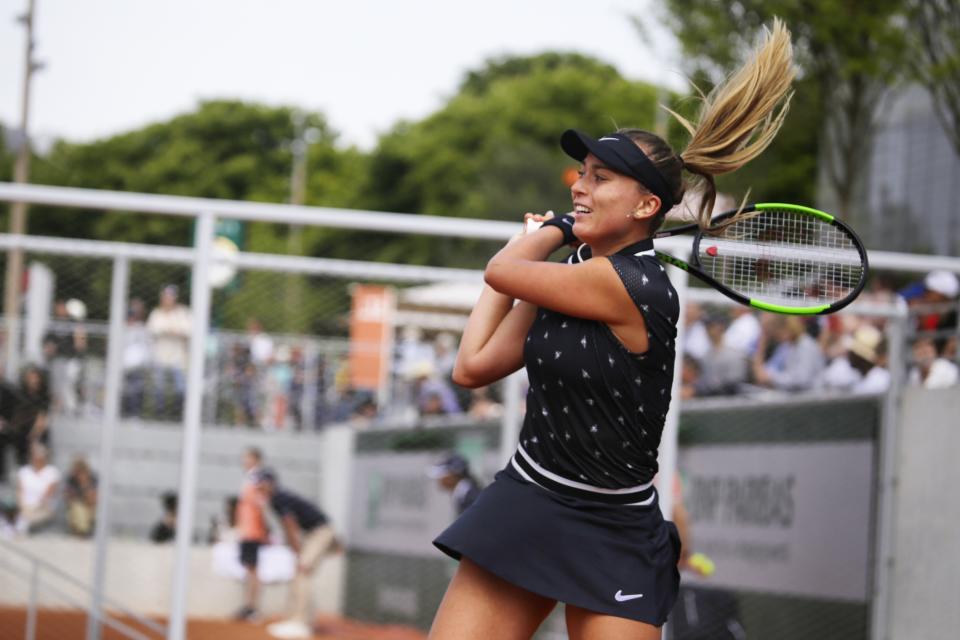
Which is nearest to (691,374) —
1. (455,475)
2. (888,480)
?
(455,475)

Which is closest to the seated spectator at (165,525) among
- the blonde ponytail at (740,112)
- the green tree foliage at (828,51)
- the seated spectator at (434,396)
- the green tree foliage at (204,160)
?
the seated spectator at (434,396)

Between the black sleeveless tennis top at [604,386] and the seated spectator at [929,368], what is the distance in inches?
185

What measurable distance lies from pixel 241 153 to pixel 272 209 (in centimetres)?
5206

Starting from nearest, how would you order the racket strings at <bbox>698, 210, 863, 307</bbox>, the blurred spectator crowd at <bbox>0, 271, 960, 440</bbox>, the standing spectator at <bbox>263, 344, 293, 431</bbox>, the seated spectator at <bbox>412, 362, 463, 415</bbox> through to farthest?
1. the racket strings at <bbox>698, 210, 863, 307</bbox>
2. the blurred spectator crowd at <bbox>0, 271, 960, 440</bbox>
3. the seated spectator at <bbox>412, 362, 463, 415</bbox>
4. the standing spectator at <bbox>263, 344, 293, 431</bbox>

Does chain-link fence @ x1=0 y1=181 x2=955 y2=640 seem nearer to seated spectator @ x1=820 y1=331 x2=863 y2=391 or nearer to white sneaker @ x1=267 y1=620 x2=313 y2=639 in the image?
seated spectator @ x1=820 y1=331 x2=863 y2=391

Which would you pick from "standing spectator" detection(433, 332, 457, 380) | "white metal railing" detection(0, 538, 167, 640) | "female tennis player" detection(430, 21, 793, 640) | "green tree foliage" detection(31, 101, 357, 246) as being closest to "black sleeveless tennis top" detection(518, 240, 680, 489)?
"female tennis player" detection(430, 21, 793, 640)

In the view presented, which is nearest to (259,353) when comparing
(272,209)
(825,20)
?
(272,209)

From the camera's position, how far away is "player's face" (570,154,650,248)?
3123 millimetres

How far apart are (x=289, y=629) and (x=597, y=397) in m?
9.06

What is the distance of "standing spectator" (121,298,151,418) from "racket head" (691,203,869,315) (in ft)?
21.7

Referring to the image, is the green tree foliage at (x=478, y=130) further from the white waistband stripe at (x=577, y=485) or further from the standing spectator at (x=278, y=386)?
the white waistband stripe at (x=577, y=485)

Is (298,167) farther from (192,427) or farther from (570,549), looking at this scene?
(570,549)

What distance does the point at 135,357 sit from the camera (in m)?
10.4

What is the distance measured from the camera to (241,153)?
5747 cm
